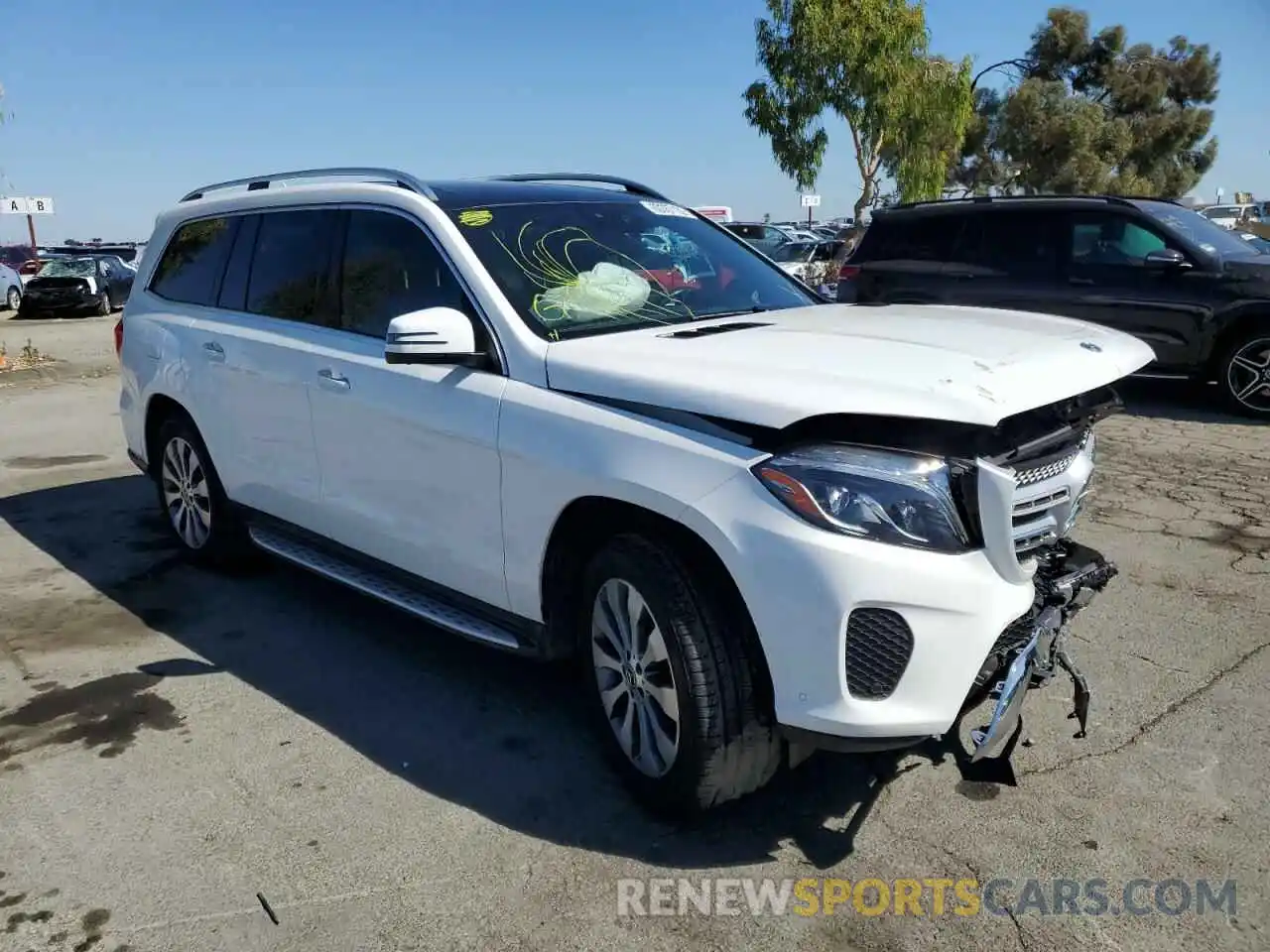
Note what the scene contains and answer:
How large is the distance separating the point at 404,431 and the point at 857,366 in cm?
172

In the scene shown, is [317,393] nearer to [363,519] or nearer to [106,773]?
[363,519]

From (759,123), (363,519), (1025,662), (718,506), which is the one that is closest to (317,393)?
(363,519)

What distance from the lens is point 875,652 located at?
2.70 metres

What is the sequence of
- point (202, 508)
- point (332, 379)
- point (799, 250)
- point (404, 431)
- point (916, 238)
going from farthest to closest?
point (799, 250)
point (916, 238)
point (202, 508)
point (332, 379)
point (404, 431)

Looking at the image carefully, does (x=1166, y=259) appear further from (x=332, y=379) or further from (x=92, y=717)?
(x=92, y=717)

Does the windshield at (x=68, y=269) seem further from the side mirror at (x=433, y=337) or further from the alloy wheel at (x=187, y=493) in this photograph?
the side mirror at (x=433, y=337)

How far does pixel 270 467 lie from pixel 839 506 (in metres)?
2.97

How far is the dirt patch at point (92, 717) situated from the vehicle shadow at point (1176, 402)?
7454 mm

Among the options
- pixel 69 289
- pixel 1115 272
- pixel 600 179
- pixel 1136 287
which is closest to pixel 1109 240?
pixel 1115 272

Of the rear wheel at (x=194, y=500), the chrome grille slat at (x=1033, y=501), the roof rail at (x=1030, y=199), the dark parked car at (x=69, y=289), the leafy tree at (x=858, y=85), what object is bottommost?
the dark parked car at (x=69, y=289)

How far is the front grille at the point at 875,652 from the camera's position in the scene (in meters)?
2.68

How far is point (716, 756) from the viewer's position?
298 cm

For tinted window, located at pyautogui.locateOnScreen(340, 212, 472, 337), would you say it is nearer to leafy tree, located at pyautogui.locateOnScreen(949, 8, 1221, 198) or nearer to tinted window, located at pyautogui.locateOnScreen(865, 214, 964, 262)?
tinted window, located at pyautogui.locateOnScreen(865, 214, 964, 262)

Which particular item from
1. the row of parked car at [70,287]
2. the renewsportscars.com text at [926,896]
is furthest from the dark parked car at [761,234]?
the renewsportscars.com text at [926,896]
